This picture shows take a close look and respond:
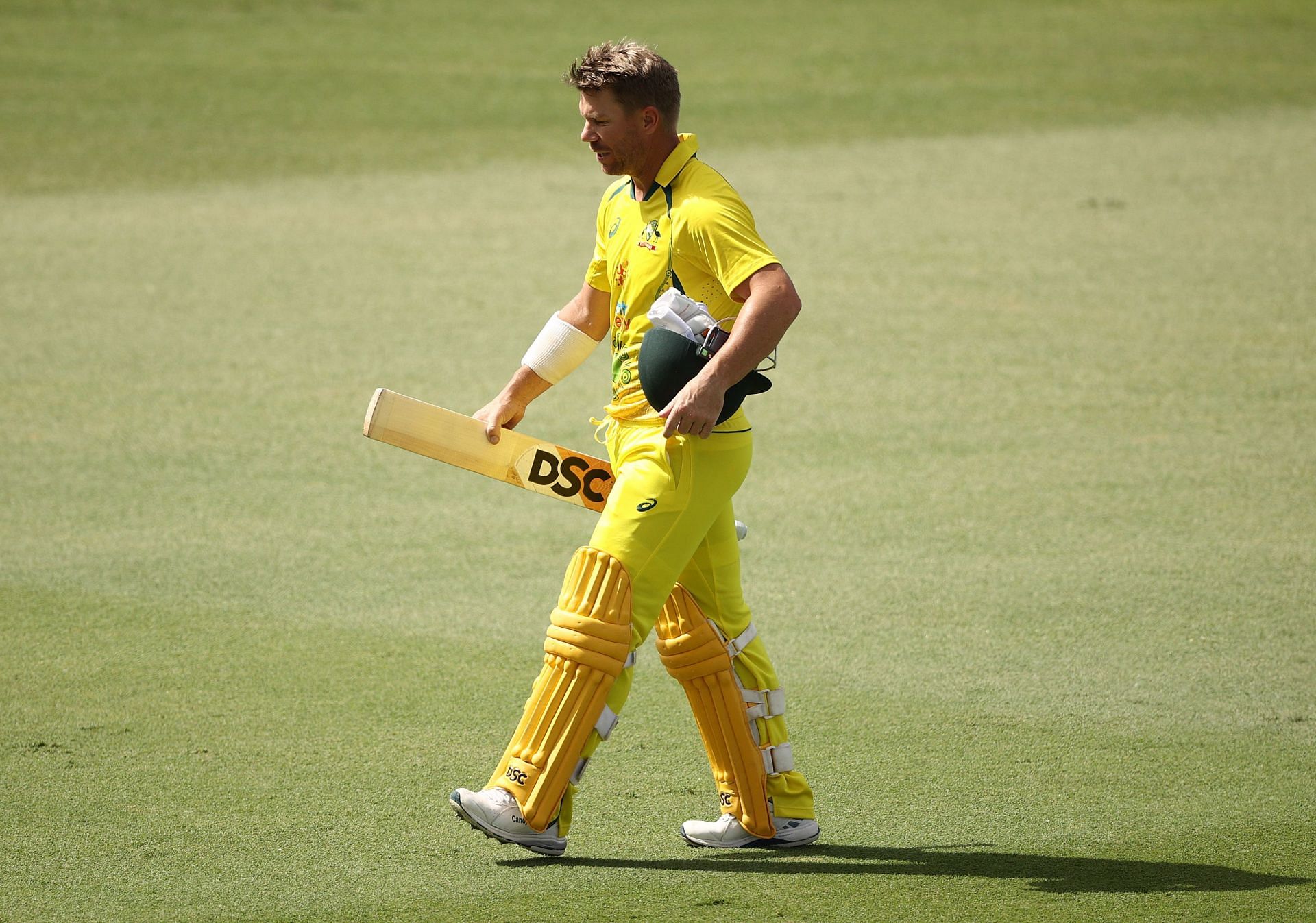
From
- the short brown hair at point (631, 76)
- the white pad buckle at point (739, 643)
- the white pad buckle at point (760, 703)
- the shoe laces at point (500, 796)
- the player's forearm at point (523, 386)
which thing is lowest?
the shoe laces at point (500, 796)

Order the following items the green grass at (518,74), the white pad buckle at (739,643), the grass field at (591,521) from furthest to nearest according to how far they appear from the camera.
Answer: the green grass at (518,74), the white pad buckle at (739,643), the grass field at (591,521)

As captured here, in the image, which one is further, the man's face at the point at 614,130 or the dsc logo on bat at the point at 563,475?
the dsc logo on bat at the point at 563,475

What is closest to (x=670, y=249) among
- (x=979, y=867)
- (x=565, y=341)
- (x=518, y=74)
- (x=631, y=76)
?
(x=631, y=76)

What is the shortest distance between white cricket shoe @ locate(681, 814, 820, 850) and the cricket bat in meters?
0.87

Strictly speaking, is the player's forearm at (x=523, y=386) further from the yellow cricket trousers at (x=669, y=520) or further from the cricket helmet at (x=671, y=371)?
the cricket helmet at (x=671, y=371)

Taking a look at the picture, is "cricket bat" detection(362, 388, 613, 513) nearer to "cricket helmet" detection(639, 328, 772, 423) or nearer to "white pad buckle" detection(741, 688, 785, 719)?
"cricket helmet" detection(639, 328, 772, 423)

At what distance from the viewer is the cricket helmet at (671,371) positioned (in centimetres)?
362

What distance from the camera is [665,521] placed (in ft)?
12.2

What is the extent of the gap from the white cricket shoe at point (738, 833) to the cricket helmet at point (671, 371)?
1037 millimetres

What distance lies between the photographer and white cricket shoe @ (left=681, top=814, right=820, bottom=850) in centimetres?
395

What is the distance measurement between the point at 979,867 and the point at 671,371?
140cm

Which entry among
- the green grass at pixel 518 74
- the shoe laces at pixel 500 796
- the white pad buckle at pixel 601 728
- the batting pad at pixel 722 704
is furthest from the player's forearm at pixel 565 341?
the green grass at pixel 518 74

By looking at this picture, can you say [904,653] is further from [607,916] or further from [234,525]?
[234,525]

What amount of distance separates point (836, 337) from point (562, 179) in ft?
16.4
